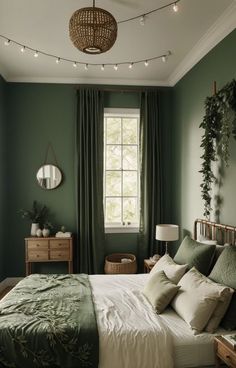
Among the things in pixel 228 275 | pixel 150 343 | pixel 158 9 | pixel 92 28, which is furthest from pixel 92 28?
pixel 150 343

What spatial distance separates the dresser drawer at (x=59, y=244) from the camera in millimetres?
4652

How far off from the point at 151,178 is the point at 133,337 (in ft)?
10.3

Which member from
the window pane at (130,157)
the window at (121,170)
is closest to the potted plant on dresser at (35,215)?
the window at (121,170)

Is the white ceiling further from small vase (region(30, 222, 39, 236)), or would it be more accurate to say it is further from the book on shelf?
the book on shelf

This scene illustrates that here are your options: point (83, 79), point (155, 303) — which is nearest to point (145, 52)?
point (83, 79)

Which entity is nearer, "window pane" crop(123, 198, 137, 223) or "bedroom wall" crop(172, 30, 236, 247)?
"bedroom wall" crop(172, 30, 236, 247)

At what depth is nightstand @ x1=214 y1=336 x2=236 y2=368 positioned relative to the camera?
1898 millimetres

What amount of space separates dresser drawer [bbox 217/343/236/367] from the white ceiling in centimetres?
281

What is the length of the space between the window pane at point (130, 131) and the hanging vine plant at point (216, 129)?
1776 mm

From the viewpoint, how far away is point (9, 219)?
4996 mm

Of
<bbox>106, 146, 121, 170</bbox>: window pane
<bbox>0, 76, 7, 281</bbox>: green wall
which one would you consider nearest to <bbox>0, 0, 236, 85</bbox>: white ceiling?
<bbox>0, 76, 7, 281</bbox>: green wall

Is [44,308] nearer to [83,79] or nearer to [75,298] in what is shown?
[75,298]

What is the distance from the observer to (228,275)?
2.46 meters

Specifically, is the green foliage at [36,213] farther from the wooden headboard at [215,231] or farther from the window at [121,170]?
the wooden headboard at [215,231]
